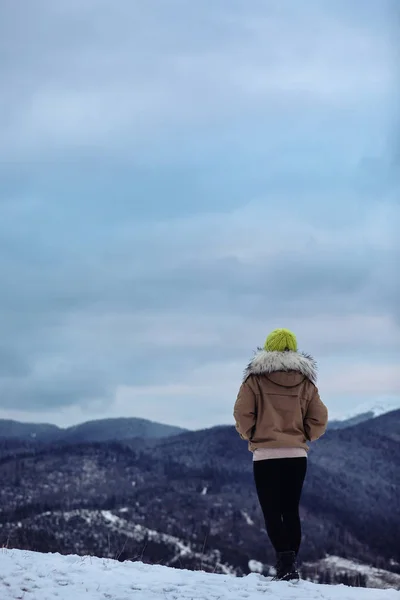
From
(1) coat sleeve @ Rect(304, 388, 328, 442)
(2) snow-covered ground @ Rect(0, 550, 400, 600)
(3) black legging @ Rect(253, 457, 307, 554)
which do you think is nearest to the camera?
(2) snow-covered ground @ Rect(0, 550, 400, 600)

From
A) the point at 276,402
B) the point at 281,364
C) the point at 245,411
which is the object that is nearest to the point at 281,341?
the point at 281,364

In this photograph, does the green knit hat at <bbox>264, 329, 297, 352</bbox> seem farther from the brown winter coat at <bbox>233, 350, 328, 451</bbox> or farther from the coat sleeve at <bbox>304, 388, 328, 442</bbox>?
the coat sleeve at <bbox>304, 388, 328, 442</bbox>

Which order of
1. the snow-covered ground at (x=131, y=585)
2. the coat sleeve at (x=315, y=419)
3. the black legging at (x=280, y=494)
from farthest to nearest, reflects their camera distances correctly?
the coat sleeve at (x=315, y=419)
the black legging at (x=280, y=494)
the snow-covered ground at (x=131, y=585)

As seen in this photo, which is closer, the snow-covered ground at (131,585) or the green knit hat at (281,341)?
the snow-covered ground at (131,585)

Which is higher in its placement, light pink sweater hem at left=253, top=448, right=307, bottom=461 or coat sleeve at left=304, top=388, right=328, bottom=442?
coat sleeve at left=304, top=388, right=328, bottom=442

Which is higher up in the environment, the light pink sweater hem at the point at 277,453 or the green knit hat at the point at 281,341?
the green knit hat at the point at 281,341

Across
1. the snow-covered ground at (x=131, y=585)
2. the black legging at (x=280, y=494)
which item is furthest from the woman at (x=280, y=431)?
the snow-covered ground at (x=131, y=585)

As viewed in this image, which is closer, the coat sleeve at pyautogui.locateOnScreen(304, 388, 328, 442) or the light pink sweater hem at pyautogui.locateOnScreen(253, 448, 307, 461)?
the light pink sweater hem at pyautogui.locateOnScreen(253, 448, 307, 461)

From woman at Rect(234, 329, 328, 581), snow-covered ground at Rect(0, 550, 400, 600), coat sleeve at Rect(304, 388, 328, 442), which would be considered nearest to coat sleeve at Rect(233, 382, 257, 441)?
woman at Rect(234, 329, 328, 581)

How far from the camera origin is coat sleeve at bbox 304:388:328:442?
9.51m

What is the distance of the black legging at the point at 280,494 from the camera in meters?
9.16

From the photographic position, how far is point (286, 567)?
9.25 meters

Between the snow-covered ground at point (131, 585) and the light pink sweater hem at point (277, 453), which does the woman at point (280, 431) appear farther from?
the snow-covered ground at point (131, 585)

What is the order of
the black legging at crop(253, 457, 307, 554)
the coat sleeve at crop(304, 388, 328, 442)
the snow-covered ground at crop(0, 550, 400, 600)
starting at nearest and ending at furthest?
the snow-covered ground at crop(0, 550, 400, 600) → the black legging at crop(253, 457, 307, 554) → the coat sleeve at crop(304, 388, 328, 442)
